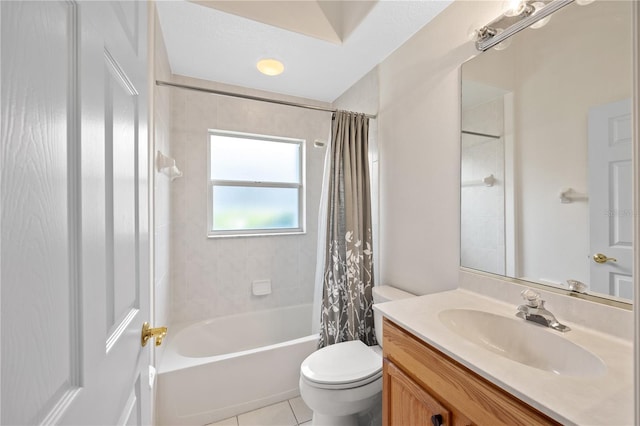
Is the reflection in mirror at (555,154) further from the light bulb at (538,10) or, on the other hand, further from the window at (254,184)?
the window at (254,184)

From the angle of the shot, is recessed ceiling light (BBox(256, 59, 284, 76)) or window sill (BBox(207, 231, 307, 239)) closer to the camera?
recessed ceiling light (BBox(256, 59, 284, 76))

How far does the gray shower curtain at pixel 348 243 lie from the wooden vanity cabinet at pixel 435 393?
80 cm

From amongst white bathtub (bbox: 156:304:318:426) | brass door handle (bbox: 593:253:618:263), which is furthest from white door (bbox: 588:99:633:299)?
white bathtub (bbox: 156:304:318:426)

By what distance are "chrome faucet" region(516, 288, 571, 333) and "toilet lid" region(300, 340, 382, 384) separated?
748 mm

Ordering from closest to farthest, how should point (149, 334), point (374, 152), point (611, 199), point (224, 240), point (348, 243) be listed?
1. point (149, 334)
2. point (611, 199)
3. point (348, 243)
4. point (374, 152)
5. point (224, 240)

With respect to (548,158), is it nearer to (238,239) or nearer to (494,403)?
(494,403)

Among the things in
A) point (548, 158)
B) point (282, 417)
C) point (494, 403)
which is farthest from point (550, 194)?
point (282, 417)

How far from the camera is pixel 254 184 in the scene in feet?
8.29

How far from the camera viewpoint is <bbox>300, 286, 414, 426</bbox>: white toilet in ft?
4.18

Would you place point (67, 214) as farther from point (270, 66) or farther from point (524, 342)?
point (270, 66)

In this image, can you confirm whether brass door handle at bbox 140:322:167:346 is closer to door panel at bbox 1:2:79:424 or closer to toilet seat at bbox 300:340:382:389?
door panel at bbox 1:2:79:424

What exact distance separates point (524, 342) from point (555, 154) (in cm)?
70

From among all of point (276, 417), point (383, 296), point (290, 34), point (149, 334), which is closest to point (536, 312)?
point (383, 296)

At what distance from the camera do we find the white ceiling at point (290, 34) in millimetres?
1457
